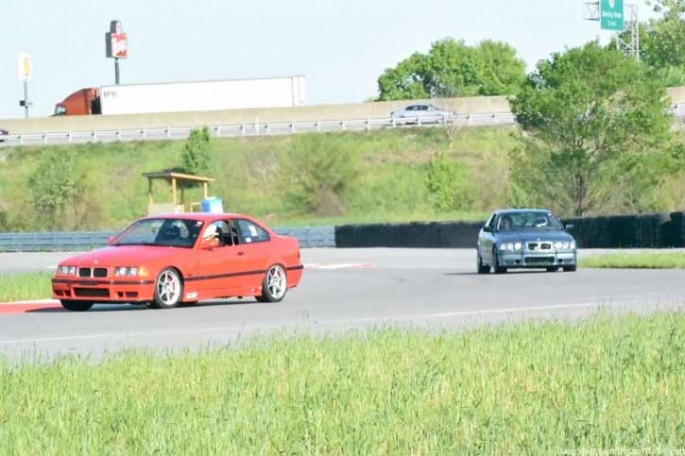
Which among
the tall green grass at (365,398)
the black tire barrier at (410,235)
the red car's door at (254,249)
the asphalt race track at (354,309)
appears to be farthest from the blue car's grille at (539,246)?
the black tire barrier at (410,235)

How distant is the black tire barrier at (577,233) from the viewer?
1746 inches

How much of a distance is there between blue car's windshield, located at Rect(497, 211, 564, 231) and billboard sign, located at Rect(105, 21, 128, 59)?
90234mm

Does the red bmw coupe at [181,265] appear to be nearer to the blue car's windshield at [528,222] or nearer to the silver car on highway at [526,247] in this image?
the silver car on highway at [526,247]

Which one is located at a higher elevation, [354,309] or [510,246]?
[510,246]

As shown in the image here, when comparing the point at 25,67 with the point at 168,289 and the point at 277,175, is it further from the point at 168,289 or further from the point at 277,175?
the point at 168,289

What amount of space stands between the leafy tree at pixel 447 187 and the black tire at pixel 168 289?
2058 inches

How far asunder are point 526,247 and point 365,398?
21.4 meters

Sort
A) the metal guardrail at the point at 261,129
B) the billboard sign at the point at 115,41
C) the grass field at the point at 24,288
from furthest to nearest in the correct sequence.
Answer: the billboard sign at the point at 115,41, the metal guardrail at the point at 261,129, the grass field at the point at 24,288

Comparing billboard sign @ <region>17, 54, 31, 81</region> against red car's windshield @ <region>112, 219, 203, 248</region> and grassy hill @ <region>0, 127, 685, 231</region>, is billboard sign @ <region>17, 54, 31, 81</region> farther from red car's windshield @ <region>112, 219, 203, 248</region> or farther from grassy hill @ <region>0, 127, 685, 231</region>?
red car's windshield @ <region>112, 219, 203, 248</region>

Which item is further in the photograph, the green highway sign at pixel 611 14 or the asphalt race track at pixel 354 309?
the green highway sign at pixel 611 14

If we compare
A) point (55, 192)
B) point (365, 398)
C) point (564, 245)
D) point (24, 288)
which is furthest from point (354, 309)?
point (55, 192)

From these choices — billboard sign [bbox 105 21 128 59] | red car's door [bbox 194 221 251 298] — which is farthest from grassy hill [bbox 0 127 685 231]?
red car's door [bbox 194 221 251 298]

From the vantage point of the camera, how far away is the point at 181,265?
22.5 m

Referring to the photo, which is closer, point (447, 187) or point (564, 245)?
point (564, 245)
